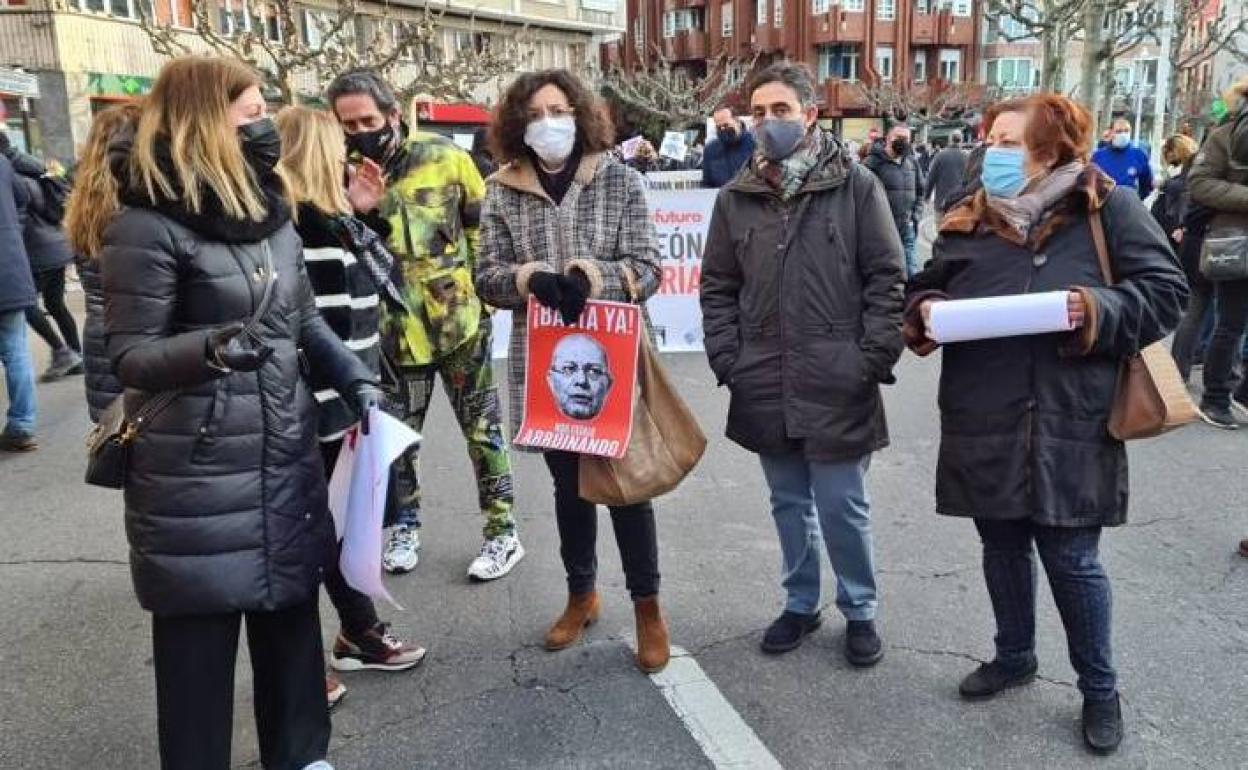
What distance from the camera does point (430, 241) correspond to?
396cm

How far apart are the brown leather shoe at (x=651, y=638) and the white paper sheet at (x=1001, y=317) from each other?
4.49 feet

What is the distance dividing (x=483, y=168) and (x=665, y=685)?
10187 millimetres

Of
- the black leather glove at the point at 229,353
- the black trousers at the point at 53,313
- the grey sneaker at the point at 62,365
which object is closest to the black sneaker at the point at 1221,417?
the black leather glove at the point at 229,353

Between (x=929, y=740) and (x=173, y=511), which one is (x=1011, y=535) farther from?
(x=173, y=511)

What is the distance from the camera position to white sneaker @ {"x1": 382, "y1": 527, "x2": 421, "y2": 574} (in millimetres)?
4309

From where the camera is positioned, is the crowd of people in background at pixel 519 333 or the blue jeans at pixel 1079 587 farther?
the blue jeans at pixel 1079 587

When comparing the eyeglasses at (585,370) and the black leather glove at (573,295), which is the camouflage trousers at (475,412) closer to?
the eyeglasses at (585,370)

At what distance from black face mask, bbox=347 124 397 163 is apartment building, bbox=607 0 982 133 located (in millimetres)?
52274

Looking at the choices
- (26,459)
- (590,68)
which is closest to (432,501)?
(26,459)

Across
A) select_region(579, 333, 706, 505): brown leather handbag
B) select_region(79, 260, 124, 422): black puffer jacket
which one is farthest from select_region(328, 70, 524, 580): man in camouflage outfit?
select_region(79, 260, 124, 422): black puffer jacket

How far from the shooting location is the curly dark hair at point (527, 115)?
11.0 feet

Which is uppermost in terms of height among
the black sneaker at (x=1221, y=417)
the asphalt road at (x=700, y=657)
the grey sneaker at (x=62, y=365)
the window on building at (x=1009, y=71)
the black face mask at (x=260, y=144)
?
the window on building at (x=1009, y=71)

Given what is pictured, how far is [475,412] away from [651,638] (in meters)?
1.34

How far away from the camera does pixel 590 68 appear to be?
3912 centimetres
